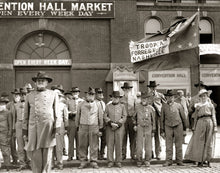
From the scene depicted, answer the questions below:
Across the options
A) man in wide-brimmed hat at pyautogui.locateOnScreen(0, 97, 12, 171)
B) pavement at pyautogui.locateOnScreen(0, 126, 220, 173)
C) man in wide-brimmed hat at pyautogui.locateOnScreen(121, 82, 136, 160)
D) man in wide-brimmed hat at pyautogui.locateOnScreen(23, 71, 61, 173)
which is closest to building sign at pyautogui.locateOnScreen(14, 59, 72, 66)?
man in wide-brimmed hat at pyautogui.locateOnScreen(121, 82, 136, 160)

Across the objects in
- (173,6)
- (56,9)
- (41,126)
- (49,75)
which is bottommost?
(41,126)

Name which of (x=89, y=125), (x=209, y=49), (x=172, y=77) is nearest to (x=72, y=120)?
(x=89, y=125)

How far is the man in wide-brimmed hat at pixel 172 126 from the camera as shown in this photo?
951cm

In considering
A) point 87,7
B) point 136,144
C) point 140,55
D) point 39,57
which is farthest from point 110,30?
point 136,144

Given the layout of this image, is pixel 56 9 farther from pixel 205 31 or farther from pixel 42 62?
pixel 205 31

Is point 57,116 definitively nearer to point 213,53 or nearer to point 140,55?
point 140,55

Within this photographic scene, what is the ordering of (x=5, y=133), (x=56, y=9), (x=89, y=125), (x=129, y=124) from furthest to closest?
(x=56, y=9), (x=129, y=124), (x=89, y=125), (x=5, y=133)

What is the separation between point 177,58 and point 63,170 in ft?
15.1

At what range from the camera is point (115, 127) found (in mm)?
9555

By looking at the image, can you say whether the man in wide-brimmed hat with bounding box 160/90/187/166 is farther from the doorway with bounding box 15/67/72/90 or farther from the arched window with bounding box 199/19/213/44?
the arched window with bounding box 199/19/213/44

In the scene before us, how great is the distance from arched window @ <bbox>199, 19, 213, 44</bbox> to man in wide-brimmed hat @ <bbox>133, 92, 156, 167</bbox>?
35.3ft

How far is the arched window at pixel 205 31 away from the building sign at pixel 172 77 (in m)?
1.97

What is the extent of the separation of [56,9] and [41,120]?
12.0 m

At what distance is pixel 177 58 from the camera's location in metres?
10.6
